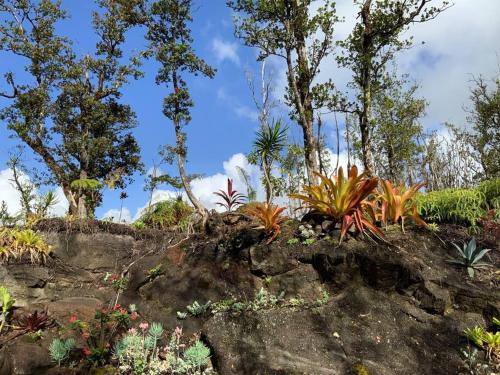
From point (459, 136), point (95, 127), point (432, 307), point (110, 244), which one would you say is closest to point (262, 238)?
point (432, 307)

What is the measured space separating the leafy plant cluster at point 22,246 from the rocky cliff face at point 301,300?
26 cm

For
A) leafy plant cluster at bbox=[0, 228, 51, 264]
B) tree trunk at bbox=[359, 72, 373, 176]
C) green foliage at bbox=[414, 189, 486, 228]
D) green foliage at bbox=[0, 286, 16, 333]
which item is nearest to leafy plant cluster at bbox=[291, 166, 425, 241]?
green foliage at bbox=[414, 189, 486, 228]

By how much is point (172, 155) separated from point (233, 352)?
1077 cm

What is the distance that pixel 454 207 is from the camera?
7949 mm

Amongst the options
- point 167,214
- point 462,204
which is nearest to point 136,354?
point 462,204

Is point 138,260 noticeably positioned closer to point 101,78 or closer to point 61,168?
point 61,168

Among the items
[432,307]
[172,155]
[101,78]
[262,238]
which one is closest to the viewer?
[432,307]

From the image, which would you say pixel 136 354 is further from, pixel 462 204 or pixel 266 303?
pixel 462 204

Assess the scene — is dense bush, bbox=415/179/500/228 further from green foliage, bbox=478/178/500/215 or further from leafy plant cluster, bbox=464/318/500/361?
leafy plant cluster, bbox=464/318/500/361

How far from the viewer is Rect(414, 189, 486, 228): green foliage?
7.82 meters

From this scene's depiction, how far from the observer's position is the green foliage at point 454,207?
308 inches

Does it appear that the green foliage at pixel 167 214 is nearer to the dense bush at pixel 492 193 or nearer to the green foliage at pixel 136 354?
the green foliage at pixel 136 354

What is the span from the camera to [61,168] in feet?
52.6

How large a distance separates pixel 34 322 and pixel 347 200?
5.41 m
